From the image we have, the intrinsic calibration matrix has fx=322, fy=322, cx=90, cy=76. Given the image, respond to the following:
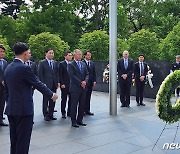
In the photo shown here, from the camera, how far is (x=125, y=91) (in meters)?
10.6

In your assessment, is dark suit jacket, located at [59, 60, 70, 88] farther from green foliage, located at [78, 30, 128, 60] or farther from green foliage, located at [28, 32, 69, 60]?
green foliage, located at [28, 32, 69, 60]

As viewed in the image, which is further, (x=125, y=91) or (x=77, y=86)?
(x=125, y=91)

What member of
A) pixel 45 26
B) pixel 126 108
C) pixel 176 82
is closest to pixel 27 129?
pixel 176 82

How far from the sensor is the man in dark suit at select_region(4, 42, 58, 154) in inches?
168

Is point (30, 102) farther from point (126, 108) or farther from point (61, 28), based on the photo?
point (61, 28)

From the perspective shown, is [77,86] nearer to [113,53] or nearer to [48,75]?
[48,75]

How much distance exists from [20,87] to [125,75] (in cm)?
639

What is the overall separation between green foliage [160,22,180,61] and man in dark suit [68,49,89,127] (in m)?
9.90

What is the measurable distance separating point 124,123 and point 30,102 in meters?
3.98

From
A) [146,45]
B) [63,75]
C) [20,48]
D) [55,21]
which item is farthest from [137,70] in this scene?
[55,21]

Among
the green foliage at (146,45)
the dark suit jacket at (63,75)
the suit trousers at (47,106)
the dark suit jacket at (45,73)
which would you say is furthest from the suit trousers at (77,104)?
the green foliage at (146,45)

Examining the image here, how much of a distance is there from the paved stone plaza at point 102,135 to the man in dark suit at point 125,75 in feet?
4.44

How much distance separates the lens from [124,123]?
7906 mm

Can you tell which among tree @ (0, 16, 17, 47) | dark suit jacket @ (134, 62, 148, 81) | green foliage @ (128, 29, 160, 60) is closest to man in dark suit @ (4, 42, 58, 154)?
dark suit jacket @ (134, 62, 148, 81)
